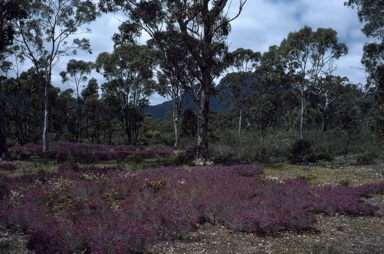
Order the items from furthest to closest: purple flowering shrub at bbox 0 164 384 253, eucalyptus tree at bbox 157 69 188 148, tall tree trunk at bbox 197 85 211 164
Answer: eucalyptus tree at bbox 157 69 188 148 → tall tree trunk at bbox 197 85 211 164 → purple flowering shrub at bbox 0 164 384 253

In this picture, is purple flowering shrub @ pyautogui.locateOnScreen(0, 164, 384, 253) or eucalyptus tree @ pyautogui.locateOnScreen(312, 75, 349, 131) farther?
eucalyptus tree @ pyautogui.locateOnScreen(312, 75, 349, 131)

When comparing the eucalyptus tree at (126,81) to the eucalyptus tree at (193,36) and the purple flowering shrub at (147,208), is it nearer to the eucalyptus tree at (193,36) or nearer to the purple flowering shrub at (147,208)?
the eucalyptus tree at (193,36)

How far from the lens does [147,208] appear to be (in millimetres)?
7934

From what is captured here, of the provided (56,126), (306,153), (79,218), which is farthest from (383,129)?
(56,126)

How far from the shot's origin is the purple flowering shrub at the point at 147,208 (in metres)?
5.77

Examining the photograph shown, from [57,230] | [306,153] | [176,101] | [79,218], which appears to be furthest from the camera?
[176,101]

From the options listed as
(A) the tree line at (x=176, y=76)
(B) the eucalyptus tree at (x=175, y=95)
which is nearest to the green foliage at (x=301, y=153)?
(A) the tree line at (x=176, y=76)

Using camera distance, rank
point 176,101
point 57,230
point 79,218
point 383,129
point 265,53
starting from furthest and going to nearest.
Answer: point 265,53, point 176,101, point 383,129, point 79,218, point 57,230

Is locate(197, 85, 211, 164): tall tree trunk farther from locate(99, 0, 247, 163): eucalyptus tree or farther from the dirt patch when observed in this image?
the dirt patch

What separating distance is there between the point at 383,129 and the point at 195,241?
53.7ft

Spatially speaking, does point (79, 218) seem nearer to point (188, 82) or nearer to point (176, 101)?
point (188, 82)

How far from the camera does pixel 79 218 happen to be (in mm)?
7016

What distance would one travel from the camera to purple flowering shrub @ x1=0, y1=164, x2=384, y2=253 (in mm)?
5773

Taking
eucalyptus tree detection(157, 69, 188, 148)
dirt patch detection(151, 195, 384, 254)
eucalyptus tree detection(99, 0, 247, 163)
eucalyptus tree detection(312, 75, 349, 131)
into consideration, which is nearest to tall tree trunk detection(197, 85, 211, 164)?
eucalyptus tree detection(99, 0, 247, 163)
